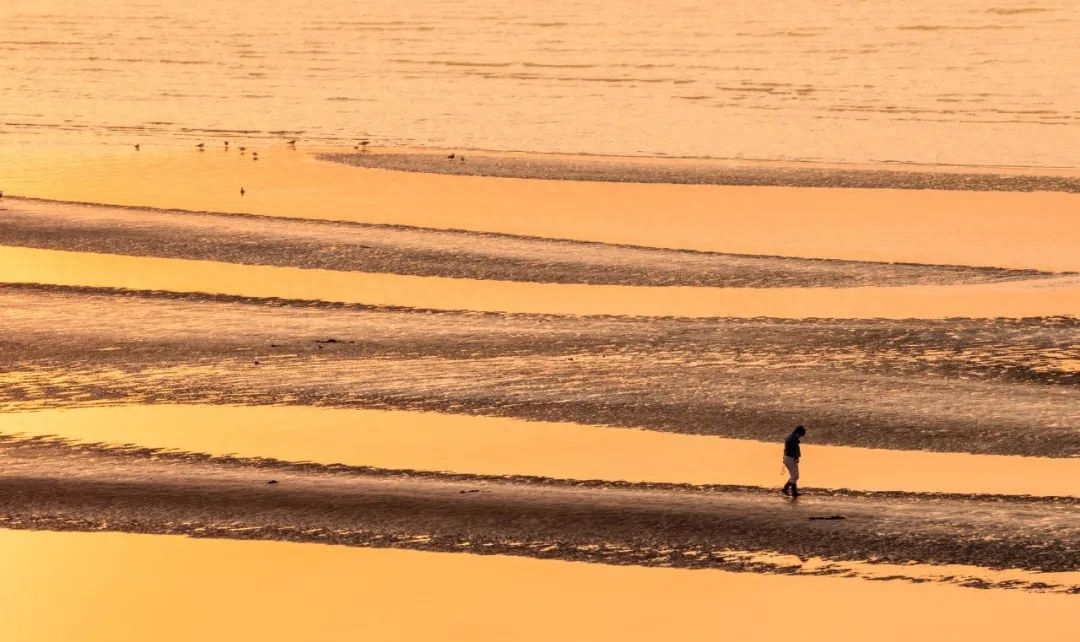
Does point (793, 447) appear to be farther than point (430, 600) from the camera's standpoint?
Yes

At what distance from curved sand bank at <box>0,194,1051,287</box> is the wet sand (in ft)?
56.0

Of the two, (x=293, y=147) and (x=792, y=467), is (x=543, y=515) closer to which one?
(x=792, y=467)

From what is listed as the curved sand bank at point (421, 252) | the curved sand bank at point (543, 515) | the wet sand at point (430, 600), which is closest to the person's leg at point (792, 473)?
the curved sand bank at point (543, 515)

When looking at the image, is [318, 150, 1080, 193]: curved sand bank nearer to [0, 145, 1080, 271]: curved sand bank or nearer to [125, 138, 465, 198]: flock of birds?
[125, 138, 465, 198]: flock of birds

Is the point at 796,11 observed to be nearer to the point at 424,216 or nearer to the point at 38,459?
the point at 424,216

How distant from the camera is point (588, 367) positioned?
33.0 metres

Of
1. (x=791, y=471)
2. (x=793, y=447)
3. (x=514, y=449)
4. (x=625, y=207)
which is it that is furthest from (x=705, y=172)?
(x=793, y=447)

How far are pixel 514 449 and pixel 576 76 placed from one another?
169ft

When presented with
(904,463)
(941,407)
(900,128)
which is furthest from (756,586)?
(900,128)

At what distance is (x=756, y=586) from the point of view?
23.4 meters

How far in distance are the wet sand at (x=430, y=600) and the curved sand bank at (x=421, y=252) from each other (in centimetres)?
1705

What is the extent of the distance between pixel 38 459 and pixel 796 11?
73.5 meters

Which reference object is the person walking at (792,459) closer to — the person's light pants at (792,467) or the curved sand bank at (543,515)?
the person's light pants at (792,467)

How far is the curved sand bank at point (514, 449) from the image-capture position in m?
27.2
